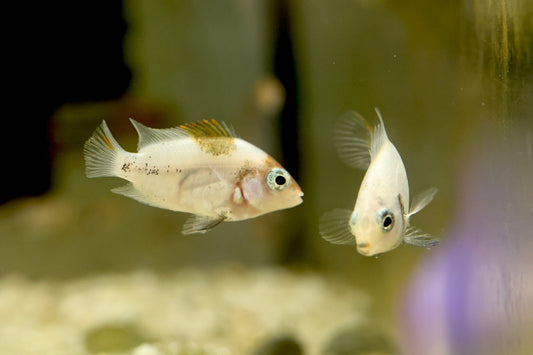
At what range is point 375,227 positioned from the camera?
936 mm

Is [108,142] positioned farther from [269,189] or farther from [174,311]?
[174,311]

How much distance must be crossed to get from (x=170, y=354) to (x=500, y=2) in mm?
1836

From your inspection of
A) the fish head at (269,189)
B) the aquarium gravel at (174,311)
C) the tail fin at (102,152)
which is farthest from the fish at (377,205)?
the aquarium gravel at (174,311)

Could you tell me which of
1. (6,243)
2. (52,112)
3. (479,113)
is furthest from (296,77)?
(6,243)

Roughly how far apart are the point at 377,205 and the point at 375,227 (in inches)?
1.9

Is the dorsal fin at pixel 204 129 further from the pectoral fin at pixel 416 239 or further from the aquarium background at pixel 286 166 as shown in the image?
the pectoral fin at pixel 416 239

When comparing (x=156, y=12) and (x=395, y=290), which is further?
(x=156, y=12)

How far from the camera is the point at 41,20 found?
10.5 feet

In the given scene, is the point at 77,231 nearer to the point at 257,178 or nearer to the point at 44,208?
the point at 44,208

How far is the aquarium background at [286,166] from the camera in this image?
1.51m

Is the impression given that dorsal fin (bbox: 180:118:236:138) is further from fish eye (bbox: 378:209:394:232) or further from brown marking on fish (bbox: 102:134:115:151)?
fish eye (bbox: 378:209:394:232)

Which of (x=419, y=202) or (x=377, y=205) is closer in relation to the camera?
(x=377, y=205)

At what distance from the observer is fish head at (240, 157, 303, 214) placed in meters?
1.05

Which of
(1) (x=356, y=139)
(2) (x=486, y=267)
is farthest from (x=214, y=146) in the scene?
(2) (x=486, y=267)
